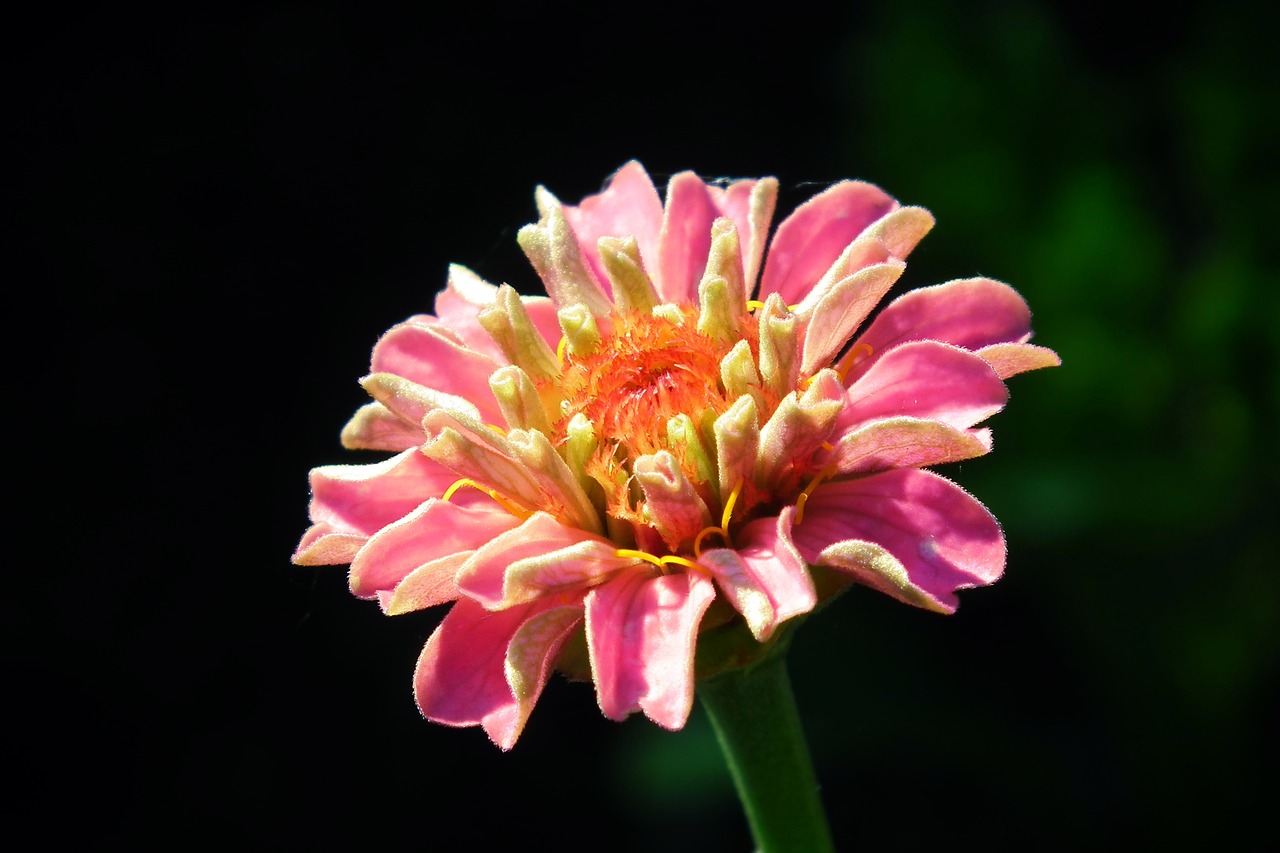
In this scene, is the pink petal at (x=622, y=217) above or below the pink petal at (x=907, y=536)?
above

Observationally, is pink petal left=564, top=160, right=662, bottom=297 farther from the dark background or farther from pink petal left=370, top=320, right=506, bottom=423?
the dark background

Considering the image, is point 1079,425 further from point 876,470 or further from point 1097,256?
point 876,470

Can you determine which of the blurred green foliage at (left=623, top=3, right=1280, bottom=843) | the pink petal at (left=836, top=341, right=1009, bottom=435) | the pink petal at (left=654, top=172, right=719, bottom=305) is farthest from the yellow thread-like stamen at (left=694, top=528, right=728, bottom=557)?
the blurred green foliage at (left=623, top=3, right=1280, bottom=843)

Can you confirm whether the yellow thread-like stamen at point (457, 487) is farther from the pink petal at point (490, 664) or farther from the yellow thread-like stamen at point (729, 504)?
the yellow thread-like stamen at point (729, 504)

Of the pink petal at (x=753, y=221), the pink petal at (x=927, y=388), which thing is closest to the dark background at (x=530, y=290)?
the pink petal at (x=753, y=221)

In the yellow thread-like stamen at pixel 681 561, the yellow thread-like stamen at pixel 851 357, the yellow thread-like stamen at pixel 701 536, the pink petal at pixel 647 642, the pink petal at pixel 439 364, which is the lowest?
the pink petal at pixel 647 642

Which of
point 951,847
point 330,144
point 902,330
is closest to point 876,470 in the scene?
point 902,330

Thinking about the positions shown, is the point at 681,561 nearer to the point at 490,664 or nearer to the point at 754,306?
the point at 490,664

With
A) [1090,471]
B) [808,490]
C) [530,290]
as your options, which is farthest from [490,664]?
[530,290]
